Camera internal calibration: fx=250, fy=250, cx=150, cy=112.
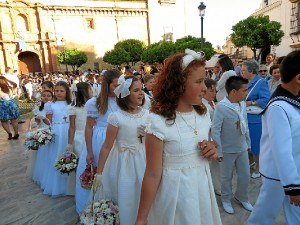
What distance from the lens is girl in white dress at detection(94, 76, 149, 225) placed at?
2.60 metres

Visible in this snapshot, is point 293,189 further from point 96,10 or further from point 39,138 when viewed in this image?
point 96,10

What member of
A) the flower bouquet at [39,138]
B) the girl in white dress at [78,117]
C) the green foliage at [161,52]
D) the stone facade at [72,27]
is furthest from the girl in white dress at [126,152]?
the stone facade at [72,27]

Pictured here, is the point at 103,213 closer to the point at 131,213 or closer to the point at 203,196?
the point at 131,213

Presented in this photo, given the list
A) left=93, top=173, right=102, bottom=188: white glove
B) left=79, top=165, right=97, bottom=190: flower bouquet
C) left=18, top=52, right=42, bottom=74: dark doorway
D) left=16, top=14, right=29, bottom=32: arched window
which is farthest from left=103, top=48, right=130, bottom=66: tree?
left=93, top=173, right=102, bottom=188: white glove

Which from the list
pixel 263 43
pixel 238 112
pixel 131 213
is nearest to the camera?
pixel 131 213

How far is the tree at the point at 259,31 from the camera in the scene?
2380 centimetres

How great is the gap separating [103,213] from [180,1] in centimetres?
4869

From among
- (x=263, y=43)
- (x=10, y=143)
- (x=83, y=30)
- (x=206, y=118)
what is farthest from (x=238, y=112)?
(x=83, y=30)

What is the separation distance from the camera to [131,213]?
261cm

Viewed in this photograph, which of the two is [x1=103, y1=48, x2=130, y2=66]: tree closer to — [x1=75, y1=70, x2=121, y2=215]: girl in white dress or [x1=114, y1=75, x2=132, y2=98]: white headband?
[x1=75, y1=70, x2=121, y2=215]: girl in white dress

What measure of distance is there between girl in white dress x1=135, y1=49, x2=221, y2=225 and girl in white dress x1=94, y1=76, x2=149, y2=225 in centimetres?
80

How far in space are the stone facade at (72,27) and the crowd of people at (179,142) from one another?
33.6 metres

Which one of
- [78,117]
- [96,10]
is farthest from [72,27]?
[78,117]

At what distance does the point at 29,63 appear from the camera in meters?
36.0
